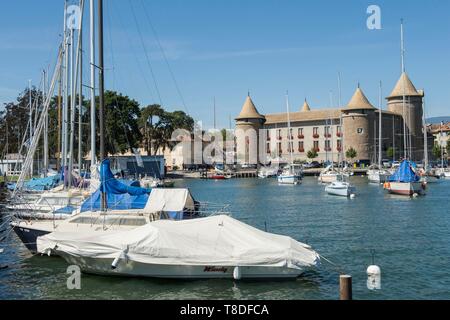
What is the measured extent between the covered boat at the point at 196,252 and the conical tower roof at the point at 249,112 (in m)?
128

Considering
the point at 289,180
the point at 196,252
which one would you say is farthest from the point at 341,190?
the point at 196,252

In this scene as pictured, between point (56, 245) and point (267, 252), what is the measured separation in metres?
7.46

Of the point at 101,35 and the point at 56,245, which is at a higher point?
the point at 101,35

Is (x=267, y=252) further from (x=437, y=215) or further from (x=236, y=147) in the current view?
(x=236, y=147)

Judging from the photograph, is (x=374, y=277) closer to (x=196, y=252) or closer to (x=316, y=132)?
(x=196, y=252)

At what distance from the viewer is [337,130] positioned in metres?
138

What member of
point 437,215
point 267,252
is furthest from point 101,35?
point 437,215

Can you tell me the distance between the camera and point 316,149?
139750 millimetres

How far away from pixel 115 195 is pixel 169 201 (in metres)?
2.86

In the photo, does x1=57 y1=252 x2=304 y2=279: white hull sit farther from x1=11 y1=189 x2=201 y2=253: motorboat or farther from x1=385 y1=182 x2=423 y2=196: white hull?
x1=385 y1=182 x2=423 y2=196: white hull

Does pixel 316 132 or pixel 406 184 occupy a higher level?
pixel 316 132

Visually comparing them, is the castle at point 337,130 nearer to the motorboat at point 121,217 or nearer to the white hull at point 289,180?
the white hull at point 289,180

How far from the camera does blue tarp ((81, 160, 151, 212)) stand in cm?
2422

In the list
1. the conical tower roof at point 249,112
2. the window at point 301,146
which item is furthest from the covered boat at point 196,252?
the conical tower roof at point 249,112
